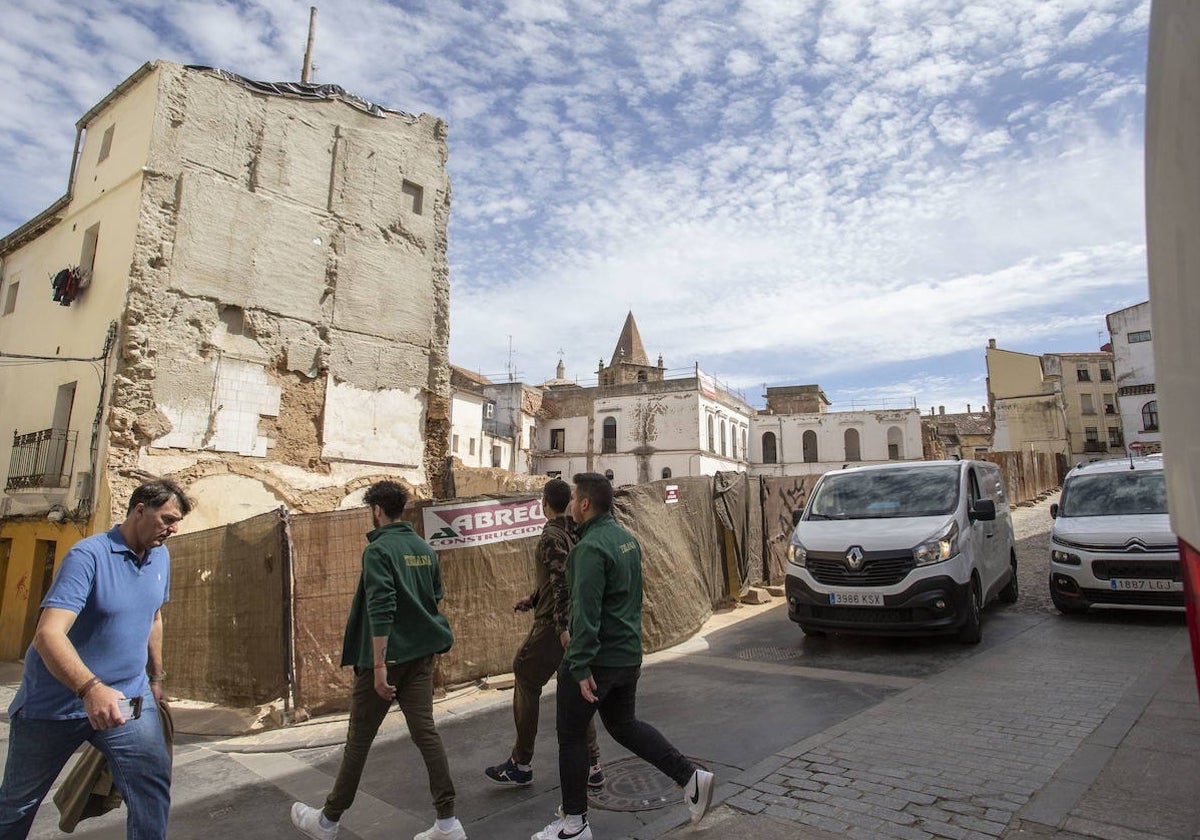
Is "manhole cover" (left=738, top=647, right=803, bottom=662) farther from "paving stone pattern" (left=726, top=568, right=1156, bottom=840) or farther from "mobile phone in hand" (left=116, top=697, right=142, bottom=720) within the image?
"mobile phone in hand" (left=116, top=697, right=142, bottom=720)

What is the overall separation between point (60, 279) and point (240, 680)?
8430 millimetres

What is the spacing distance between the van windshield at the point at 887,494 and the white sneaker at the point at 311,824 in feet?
20.4

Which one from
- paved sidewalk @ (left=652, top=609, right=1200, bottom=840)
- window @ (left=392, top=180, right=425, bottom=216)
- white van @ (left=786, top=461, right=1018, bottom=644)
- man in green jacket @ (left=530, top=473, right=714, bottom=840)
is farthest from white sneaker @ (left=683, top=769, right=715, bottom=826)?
window @ (left=392, top=180, right=425, bottom=216)

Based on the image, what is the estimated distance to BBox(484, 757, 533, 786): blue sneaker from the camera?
427 cm

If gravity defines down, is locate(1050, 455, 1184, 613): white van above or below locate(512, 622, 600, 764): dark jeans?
above

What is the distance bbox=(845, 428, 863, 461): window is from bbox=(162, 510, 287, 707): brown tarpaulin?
51295 millimetres

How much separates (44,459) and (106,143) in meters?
5.45

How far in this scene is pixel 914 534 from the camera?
7027 mm

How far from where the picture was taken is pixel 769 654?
7.51 m

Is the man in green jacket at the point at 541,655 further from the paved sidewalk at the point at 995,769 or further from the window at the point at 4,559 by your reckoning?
the window at the point at 4,559

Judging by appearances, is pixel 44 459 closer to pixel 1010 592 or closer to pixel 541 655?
pixel 541 655

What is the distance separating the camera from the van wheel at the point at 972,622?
698 centimetres

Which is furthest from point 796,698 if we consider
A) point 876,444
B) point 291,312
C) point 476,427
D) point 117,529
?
point 876,444

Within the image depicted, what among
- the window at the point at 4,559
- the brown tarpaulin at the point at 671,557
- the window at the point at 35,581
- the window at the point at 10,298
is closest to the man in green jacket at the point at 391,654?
the brown tarpaulin at the point at 671,557
